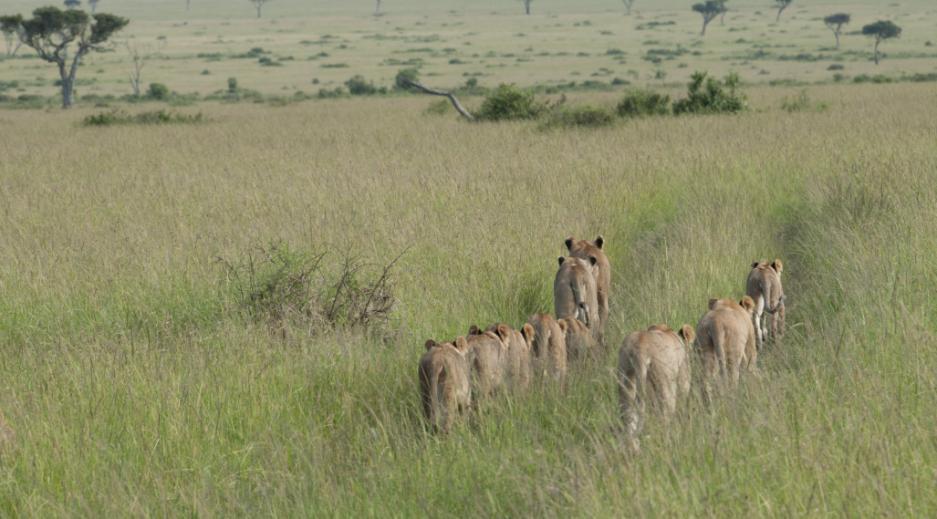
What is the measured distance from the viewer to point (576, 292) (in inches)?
235

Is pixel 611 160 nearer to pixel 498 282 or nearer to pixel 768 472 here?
pixel 498 282

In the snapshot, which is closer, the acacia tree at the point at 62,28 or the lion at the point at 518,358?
the lion at the point at 518,358

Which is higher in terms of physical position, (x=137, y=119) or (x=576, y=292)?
(x=576, y=292)

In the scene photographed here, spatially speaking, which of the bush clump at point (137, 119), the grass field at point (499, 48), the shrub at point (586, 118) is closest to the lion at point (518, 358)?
the shrub at point (586, 118)

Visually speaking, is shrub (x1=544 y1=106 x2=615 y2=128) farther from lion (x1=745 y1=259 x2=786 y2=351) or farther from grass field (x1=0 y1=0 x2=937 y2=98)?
grass field (x1=0 y1=0 x2=937 y2=98)

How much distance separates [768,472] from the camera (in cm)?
356

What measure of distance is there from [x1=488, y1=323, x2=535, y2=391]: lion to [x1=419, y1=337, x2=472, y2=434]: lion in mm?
346

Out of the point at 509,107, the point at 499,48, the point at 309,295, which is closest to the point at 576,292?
the point at 309,295

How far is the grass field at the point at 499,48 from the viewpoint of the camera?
2687 inches

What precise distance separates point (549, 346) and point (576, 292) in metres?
0.92

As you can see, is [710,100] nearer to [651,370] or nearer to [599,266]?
[599,266]

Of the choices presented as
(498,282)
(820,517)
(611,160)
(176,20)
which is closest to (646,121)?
(611,160)

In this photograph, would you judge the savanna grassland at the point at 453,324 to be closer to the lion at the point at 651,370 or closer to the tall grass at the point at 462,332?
the tall grass at the point at 462,332

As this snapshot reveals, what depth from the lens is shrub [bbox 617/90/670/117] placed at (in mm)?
22766
